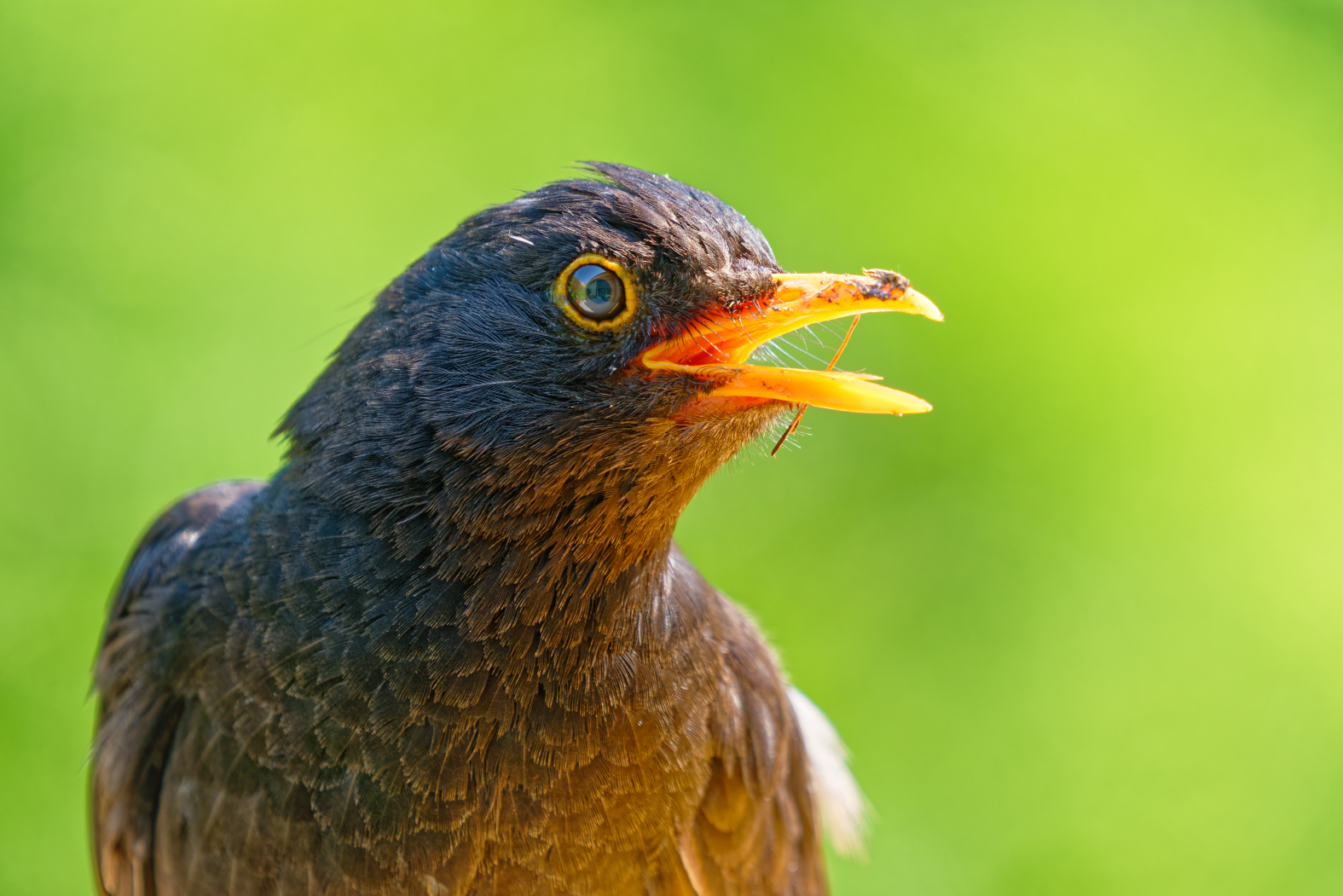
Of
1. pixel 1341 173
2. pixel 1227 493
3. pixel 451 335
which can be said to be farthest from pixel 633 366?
pixel 1341 173

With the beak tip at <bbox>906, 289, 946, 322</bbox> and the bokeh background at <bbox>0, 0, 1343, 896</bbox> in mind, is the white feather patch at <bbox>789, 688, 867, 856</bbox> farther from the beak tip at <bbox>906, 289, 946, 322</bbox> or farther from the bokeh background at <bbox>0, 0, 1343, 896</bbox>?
the beak tip at <bbox>906, 289, 946, 322</bbox>

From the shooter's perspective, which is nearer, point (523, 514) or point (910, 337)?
point (523, 514)

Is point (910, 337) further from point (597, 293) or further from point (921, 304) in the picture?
point (597, 293)

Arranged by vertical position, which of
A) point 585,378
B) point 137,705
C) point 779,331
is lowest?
point 137,705

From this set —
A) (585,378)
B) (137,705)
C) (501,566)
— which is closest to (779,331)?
(585,378)

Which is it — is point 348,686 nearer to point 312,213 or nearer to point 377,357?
point 377,357

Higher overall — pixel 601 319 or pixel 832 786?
pixel 601 319

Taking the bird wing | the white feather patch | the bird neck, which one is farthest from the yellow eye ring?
the white feather patch

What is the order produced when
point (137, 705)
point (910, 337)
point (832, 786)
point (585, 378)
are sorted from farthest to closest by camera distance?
point (910, 337)
point (832, 786)
point (137, 705)
point (585, 378)
